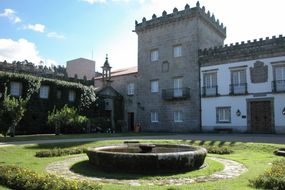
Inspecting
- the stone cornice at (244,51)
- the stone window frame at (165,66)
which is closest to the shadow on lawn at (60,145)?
the stone cornice at (244,51)

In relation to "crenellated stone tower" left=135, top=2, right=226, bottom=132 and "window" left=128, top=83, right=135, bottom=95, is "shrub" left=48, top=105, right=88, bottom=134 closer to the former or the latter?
"crenellated stone tower" left=135, top=2, right=226, bottom=132

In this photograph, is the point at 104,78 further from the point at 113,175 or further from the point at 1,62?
the point at 113,175

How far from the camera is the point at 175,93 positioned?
34.8m

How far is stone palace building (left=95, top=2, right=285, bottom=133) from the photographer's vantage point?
28625 millimetres

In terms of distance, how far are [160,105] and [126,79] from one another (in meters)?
6.92

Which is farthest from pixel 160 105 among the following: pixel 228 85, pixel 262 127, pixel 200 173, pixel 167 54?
pixel 200 173

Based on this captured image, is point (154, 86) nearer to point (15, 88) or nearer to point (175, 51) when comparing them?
point (175, 51)

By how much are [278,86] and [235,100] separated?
4136 mm

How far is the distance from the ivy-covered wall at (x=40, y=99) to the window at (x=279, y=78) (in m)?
19.6

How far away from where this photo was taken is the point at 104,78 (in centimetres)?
4075

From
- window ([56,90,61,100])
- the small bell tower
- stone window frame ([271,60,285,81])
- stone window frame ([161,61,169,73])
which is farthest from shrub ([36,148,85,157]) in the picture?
the small bell tower

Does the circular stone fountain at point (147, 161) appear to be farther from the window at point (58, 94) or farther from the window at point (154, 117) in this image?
the window at point (154, 117)

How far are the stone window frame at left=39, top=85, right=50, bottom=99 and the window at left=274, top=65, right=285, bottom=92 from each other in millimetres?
21912

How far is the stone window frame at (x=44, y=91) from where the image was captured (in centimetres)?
3233
